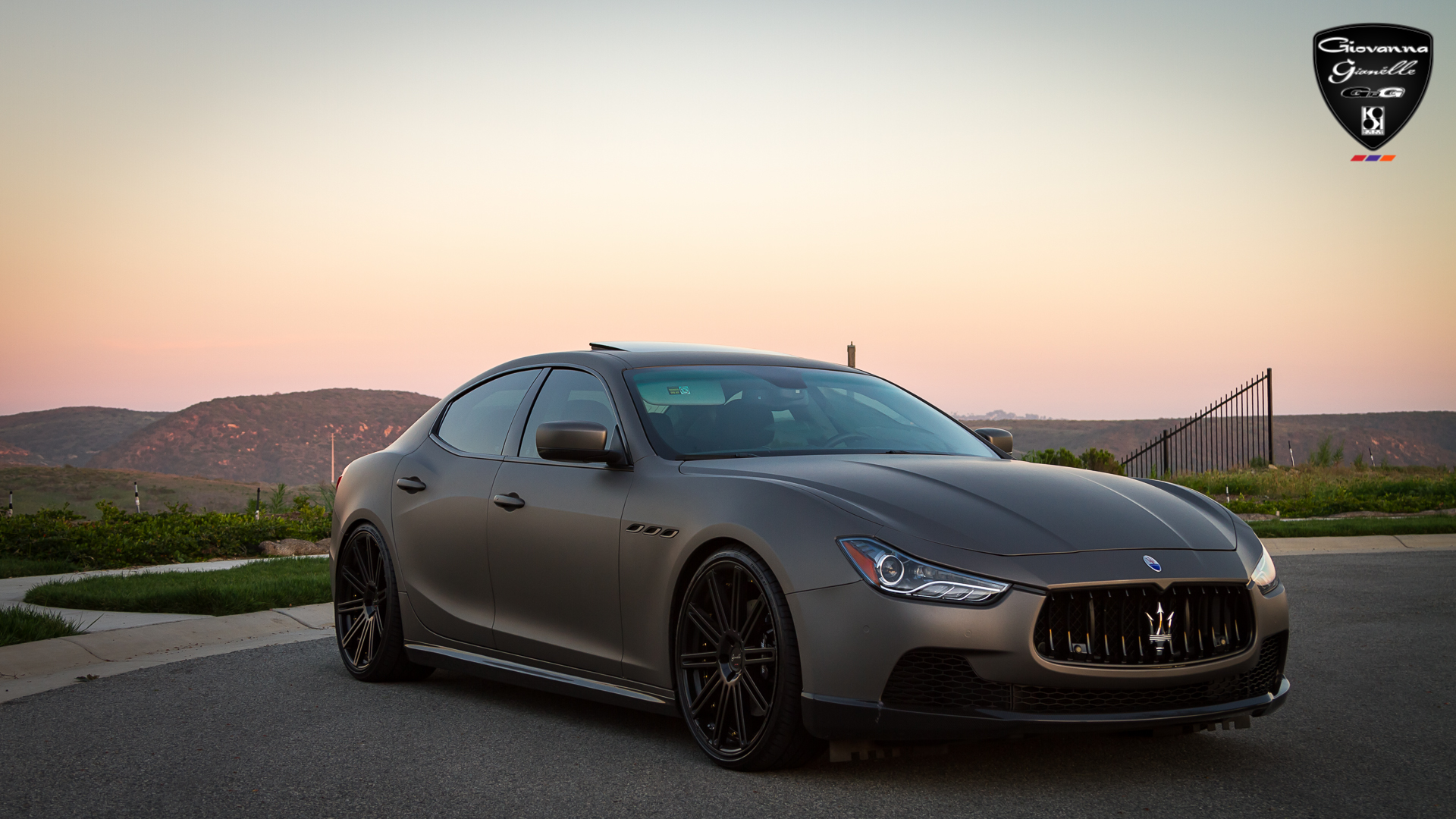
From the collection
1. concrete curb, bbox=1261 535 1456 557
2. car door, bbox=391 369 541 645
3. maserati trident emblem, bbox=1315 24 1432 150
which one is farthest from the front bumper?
maserati trident emblem, bbox=1315 24 1432 150

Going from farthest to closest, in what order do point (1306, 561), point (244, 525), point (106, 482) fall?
point (106, 482)
point (244, 525)
point (1306, 561)

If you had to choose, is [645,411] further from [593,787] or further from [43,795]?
[43,795]

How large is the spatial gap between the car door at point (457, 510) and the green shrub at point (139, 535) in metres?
6.94

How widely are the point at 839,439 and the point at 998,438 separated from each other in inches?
47.0

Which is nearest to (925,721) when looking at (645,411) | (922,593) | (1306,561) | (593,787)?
(922,593)

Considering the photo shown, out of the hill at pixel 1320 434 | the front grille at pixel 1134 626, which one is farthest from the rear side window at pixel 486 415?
the hill at pixel 1320 434

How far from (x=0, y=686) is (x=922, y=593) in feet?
16.4

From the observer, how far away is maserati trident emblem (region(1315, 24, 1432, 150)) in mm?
14789

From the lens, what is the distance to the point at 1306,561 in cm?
1192

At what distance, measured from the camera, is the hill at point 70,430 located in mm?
119625

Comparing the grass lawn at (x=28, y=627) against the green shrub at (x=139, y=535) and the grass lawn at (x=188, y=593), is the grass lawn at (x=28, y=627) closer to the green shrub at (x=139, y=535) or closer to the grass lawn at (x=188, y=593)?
the grass lawn at (x=188, y=593)

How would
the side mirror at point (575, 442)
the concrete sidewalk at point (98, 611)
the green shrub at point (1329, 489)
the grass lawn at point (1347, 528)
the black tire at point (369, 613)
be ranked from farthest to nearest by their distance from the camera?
the green shrub at point (1329, 489) → the grass lawn at point (1347, 528) → the concrete sidewalk at point (98, 611) → the black tire at point (369, 613) → the side mirror at point (575, 442)

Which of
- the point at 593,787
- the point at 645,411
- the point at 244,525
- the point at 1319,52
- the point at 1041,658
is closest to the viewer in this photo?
the point at 1041,658

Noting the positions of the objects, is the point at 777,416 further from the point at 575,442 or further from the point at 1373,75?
the point at 1373,75
